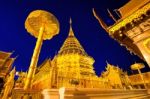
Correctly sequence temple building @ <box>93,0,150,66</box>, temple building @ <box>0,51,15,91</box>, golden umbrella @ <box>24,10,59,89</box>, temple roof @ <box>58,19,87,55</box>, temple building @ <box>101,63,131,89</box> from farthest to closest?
temple roof @ <box>58,19,87,55</box> < temple building @ <box>0,51,15,91</box> < temple building @ <box>101,63,131,89</box> < golden umbrella @ <box>24,10,59,89</box> < temple building @ <box>93,0,150,66</box>

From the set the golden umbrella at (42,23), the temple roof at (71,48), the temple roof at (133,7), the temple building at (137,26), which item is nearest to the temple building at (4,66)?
the golden umbrella at (42,23)

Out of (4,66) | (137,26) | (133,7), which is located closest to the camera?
(137,26)

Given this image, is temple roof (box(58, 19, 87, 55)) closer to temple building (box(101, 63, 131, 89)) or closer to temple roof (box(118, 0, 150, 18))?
temple building (box(101, 63, 131, 89))

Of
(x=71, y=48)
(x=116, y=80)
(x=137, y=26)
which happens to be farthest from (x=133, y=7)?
(x=71, y=48)

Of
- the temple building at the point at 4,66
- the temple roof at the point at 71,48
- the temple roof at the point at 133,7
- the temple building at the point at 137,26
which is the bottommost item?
the temple building at the point at 137,26

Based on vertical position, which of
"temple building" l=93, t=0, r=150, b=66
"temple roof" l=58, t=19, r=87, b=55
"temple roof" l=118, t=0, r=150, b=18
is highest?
"temple roof" l=58, t=19, r=87, b=55

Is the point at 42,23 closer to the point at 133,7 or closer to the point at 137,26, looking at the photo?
the point at 133,7

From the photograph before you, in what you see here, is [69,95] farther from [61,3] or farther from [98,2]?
[61,3]

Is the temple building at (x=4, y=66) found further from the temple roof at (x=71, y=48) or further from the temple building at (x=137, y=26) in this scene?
the temple building at (x=137, y=26)

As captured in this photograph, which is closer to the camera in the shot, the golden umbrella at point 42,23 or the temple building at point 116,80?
the golden umbrella at point 42,23

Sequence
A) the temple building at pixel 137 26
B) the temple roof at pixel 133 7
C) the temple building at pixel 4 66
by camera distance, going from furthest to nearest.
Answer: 1. the temple building at pixel 4 66
2. the temple roof at pixel 133 7
3. the temple building at pixel 137 26

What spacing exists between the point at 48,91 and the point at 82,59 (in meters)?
23.1

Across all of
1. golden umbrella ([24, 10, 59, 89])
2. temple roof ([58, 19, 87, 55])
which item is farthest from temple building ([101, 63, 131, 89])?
golden umbrella ([24, 10, 59, 89])

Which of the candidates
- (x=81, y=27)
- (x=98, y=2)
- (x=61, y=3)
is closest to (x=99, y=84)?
(x=98, y=2)
